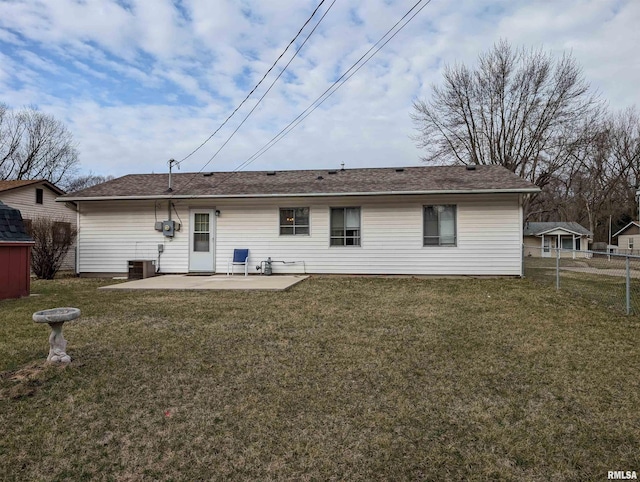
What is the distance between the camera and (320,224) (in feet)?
36.0

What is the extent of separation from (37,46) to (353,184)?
30.8 feet

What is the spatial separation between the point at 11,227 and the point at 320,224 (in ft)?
23.2

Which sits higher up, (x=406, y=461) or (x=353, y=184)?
(x=353, y=184)

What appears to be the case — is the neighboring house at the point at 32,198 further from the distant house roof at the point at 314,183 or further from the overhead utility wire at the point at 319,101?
the overhead utility wire at the point at 319,101

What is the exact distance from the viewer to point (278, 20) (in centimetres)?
771

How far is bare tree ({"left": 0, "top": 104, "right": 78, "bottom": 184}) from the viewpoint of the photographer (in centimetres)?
2997

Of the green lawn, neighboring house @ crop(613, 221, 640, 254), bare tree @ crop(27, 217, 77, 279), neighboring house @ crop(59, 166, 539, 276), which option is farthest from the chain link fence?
neighboring house @ crop(613, 221, 640, 254)

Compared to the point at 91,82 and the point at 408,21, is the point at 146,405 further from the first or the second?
the point at 91,82

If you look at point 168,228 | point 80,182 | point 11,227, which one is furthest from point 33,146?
point 11,227

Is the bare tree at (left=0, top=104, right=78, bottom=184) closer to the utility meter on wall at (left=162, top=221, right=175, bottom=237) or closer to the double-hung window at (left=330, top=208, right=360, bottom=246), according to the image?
the utility meter on wall at (left=162, top=221, right=175, bottom=237)

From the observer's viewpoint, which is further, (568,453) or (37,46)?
(37,46)

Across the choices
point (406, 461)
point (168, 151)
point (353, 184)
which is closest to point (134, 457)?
point (406, 461)

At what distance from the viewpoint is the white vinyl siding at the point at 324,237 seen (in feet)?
33.9

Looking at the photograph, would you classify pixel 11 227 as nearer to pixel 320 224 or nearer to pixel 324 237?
pixel 320 224
